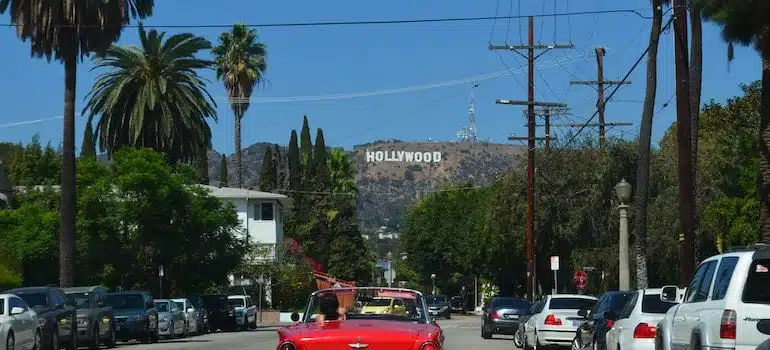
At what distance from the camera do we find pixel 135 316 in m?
36.7

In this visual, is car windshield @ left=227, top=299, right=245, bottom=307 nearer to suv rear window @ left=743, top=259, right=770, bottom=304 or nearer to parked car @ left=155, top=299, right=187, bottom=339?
parked car @ left=155, top=299, right=187, bottom=339

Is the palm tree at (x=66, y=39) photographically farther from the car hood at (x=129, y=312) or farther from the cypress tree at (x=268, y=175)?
the cypress tree at (x=268, y=175)

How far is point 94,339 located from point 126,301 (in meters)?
5.92

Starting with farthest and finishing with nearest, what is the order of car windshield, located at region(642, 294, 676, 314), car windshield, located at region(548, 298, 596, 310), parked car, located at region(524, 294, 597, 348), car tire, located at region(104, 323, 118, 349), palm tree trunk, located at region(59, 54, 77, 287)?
palm tree trunk, located at region(59, 54, 77, 287)
car tire, located at region(104, 323, 118, 349)
car windshield, located at region(548, 298, 596, 310)
parked car, located at region(524, 294, 597, 348)
car windshield, located at region(642, 294, 676, 314)

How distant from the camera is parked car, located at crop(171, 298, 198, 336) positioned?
44.3m

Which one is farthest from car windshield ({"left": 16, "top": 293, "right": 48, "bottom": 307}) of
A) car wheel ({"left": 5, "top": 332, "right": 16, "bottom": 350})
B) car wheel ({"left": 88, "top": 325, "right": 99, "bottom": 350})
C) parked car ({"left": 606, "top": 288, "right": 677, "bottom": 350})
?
parked car ({"left": 606, "top": 288, "right": 677, "bottom": 350})

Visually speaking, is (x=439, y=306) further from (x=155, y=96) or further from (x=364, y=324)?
(x=364, y=324)

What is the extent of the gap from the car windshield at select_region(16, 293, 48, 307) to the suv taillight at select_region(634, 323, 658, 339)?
15.6 m

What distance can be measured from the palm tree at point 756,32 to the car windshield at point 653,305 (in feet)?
22.3

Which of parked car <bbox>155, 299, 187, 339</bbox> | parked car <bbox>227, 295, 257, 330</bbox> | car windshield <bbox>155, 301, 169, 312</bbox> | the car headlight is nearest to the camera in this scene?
the car headlight

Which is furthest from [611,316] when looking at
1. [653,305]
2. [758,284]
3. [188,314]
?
[188,314]

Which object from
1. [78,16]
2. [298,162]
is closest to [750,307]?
[78,16]

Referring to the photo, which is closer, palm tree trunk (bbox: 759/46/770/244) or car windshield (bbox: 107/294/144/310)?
palm tree trunk (bbox: 759/46/770/244)

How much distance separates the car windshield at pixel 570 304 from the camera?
94.5 feet
